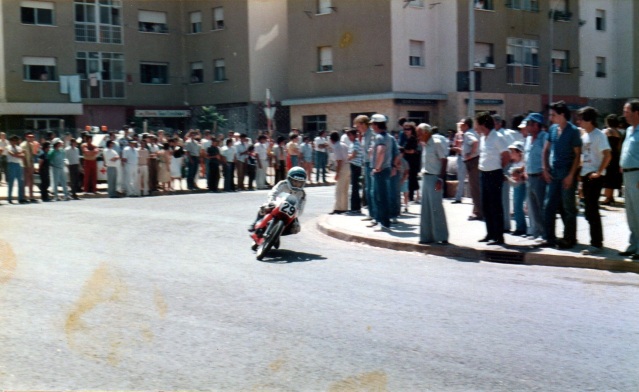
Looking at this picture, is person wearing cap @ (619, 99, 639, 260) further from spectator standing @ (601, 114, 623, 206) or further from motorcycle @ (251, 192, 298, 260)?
motorcycle @ (251, 192, 298, 260)

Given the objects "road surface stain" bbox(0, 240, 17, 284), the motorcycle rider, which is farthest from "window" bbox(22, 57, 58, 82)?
the motorcycle rider

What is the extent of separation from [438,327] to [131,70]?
4210 centimetres

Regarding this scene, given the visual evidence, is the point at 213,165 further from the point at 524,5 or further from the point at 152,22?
the point at 524,5

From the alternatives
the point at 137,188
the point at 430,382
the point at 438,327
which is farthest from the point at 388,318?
the point at 137,188

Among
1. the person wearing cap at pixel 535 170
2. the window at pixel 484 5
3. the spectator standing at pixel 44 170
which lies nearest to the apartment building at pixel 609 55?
the window at pixel 484 5

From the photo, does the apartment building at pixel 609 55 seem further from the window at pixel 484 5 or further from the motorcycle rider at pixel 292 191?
the motorcycle rider at pixel 292 191

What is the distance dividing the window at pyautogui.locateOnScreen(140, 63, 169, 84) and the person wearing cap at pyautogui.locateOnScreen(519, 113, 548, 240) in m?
38.2

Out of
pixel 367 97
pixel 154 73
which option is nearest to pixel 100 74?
pixel 154 73

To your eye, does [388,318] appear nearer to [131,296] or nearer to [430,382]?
[430,382]

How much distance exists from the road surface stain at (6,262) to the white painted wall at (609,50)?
40.8 metres

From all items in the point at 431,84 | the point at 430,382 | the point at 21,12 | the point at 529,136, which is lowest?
the point at 430,382

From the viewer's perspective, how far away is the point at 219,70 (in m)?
47.8

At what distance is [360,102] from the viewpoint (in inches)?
1581

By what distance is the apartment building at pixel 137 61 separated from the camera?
42.0 metres
